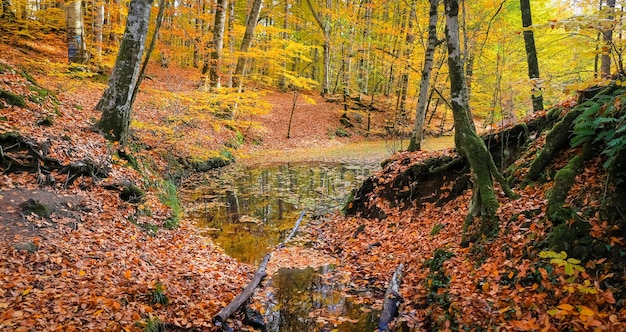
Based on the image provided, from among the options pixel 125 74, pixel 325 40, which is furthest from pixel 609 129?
pixel 325 40

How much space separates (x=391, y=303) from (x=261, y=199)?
8.09m

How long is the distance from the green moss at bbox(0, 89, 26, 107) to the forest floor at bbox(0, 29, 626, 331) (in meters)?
0.04

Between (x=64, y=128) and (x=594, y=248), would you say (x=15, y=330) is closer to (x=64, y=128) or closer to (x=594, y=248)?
(x=594, y=248)

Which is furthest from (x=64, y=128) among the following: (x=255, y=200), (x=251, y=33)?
(x=251, y=33)

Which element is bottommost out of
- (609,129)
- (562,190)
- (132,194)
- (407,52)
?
(132,194)

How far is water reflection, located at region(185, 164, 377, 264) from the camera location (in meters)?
9.80

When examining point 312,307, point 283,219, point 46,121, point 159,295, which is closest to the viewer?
point 159,295

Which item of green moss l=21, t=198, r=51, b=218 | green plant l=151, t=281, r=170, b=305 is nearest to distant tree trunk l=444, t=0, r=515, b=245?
green plant l=151, t=281, r=170, b=305

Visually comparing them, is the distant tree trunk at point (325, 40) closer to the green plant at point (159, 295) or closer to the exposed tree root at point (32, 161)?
the exposed tree root at point (32, 161)

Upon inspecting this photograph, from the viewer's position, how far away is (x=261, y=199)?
13203 mm

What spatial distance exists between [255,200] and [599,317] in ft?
35.0

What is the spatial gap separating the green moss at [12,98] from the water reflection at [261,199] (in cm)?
513

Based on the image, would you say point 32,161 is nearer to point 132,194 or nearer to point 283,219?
point 132,194

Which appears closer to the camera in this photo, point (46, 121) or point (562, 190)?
point (562, 190)
